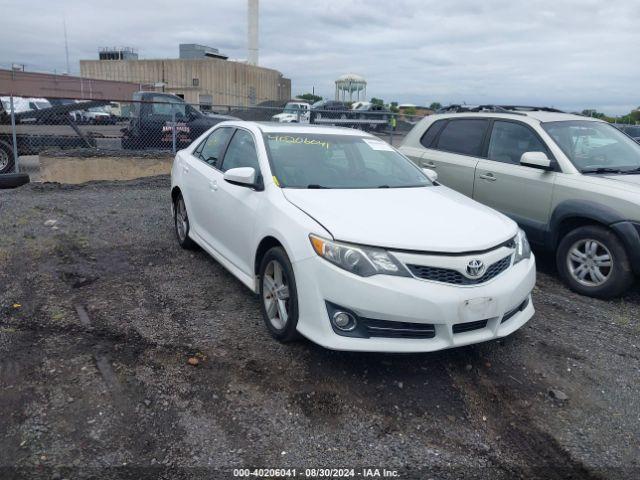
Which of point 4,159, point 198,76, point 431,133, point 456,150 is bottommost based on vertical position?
point 4,159

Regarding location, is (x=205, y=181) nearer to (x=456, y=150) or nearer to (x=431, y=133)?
(x=456, y=150)

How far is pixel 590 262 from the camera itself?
527 centimetres

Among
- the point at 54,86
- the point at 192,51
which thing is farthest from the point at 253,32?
the point at 54,86

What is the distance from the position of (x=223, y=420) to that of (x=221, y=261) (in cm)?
210

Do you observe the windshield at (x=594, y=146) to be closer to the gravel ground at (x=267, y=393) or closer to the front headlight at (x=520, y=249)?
the gravel ground at (x=267, y=393)

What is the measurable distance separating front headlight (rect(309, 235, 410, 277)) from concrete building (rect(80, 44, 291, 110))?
5543 cm

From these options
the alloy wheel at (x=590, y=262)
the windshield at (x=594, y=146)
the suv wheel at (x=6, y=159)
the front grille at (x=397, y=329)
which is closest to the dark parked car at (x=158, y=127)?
the suv wheel at (x=6, y=159)

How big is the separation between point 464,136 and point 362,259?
4.19m

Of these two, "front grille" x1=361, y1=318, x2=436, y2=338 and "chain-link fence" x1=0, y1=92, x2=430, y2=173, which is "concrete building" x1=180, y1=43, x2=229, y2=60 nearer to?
"chain-link fence" x1=0, y1=92, x2=430, y2=173

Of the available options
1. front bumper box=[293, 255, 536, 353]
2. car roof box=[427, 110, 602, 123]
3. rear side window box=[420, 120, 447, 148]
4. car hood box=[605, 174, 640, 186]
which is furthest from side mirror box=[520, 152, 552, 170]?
front bumper box=[293, 255, 536, 353]

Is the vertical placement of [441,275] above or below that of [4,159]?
above

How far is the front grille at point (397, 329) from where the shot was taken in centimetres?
340

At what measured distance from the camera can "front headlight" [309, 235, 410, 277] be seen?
3.36 meters

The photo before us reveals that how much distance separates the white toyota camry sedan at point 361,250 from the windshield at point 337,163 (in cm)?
1
